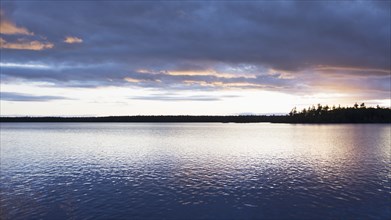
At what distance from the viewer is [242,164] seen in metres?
52.5

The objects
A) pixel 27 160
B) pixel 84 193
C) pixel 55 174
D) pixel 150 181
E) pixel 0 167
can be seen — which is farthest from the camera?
pixel 27 160

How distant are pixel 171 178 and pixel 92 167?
1560 cm

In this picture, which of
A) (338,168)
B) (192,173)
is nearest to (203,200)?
(192,173)

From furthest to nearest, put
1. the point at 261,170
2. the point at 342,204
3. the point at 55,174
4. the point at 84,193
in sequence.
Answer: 1. the point at 261,170
2. the point at 55,174
3. the point at 84,193
4. the point at 342,204

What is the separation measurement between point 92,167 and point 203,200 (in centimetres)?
2536

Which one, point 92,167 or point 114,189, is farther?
point 92,167

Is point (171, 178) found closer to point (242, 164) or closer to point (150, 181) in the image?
point (150, 181)

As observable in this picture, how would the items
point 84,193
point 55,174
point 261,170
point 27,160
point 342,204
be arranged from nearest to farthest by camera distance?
1. point 342,204
2. point 84,193
3. point 55,174
4. point 261,170
5. point 27,160

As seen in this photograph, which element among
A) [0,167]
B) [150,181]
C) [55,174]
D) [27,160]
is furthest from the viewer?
[27,160]

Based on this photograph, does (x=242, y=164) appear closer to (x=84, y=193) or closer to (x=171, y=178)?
(x=171, y=178)

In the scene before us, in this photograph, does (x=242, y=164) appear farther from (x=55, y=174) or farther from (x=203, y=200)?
(x=55, y=174)

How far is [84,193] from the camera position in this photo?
33.1 meters

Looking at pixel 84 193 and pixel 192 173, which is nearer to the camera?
pixel 84 193

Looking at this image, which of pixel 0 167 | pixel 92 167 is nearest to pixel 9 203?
pixel 92 167
